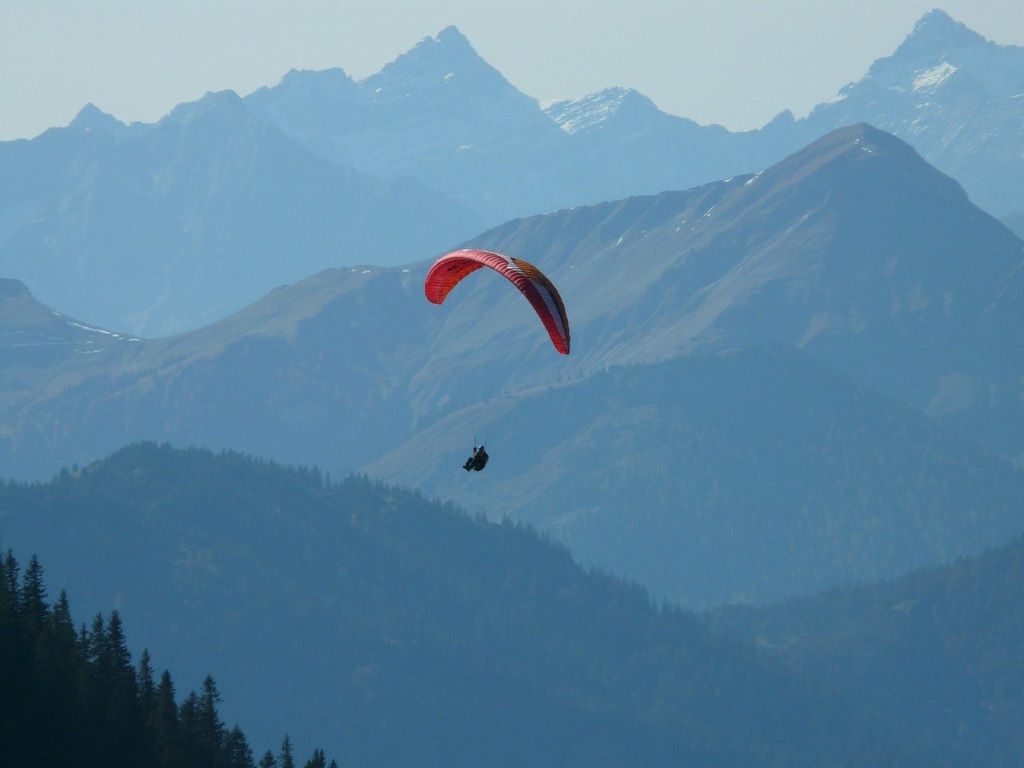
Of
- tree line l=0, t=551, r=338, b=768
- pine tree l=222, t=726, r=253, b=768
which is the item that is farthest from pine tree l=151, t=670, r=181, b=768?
pine tree l=222, t=726, r=253, b=768

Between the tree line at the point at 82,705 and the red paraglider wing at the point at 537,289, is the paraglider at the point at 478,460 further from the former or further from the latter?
the tree line at the point at 82,705

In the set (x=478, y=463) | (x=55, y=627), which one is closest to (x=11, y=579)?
(x=55, y=627)

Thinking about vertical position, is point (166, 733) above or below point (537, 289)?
below

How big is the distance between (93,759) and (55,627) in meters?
10.4

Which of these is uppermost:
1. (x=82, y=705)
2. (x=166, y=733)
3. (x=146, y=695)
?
(x=146, y=695)

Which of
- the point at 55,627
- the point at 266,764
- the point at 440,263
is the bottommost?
the point at 266,764

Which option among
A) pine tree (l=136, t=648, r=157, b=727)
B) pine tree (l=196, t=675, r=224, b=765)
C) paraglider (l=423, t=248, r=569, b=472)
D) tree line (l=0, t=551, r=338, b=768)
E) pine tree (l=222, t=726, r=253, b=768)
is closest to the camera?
paraglider (l=423, t=248, r=569, b=472)

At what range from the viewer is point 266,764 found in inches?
5945

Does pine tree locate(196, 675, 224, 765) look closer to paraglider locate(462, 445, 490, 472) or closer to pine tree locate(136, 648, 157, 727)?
pine tree locate(136, 648, 157, 727)

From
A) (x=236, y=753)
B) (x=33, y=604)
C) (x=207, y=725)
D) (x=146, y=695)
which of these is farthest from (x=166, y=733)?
(x=33, y=604)

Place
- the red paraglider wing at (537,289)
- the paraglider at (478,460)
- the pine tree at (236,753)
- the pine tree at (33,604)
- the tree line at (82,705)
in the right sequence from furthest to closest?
the pine tree at (236,753) < the pine tree at (33,604) < the tree line at (82,705) < the red paraglider wing at (537,289) < the paraglider at (478,460)

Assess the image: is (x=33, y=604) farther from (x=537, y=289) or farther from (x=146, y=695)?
(x=537, y=289)

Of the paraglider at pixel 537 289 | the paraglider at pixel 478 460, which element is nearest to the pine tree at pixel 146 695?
the paraglider at pixel 537 289

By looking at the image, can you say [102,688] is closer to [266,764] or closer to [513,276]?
[266,764]
